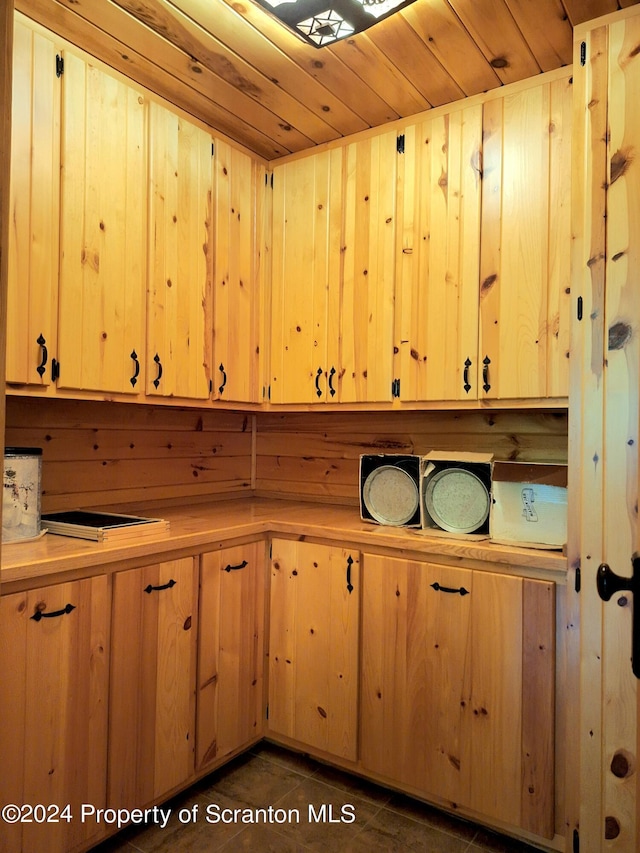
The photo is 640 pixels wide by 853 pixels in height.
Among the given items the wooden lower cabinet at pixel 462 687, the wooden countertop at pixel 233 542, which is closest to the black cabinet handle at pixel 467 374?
the wooden countertop at pixel 233 542

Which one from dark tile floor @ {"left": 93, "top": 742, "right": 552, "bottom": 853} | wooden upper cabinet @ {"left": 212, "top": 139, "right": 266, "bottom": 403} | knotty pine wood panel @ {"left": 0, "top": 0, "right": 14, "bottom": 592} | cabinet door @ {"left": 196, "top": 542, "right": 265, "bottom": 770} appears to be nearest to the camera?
knotty pine wood panel @ {"left": 0, "top": 0, "right": 14, "bottom": 592}

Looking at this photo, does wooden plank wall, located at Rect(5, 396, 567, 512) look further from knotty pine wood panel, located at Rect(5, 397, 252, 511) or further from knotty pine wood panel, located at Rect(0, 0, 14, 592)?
knotty pine wood panel, located at Rect(0, 0, 14, 592)

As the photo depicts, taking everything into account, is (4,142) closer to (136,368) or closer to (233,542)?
(136,368)

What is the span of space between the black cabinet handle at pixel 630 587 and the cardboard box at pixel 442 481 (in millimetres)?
694

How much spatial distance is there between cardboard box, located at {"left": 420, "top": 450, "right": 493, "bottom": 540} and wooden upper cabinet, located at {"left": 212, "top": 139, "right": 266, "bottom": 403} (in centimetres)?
87

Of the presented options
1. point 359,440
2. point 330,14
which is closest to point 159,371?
point 359,440

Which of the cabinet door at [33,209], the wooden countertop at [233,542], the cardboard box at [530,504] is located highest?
the cabinet door at [33,209]

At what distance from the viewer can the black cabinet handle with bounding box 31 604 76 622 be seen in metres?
1.54

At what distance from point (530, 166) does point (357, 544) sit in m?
1.43

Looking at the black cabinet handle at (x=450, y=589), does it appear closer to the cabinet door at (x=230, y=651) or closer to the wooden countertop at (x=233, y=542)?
the wooden countertop at (x=233, y=542)

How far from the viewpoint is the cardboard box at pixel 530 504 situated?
1.80 m

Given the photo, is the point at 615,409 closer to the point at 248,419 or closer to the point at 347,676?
the point at 347,676

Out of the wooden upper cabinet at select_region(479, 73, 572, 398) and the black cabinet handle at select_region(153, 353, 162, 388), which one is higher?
the wooden upper cabinet at select_region(479, 73, 572, 398)

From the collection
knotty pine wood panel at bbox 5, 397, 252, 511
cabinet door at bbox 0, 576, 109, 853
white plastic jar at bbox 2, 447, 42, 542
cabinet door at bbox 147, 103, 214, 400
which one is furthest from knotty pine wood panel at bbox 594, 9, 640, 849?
knotty pine wood panel at bbox 5, 397, 252, 511
